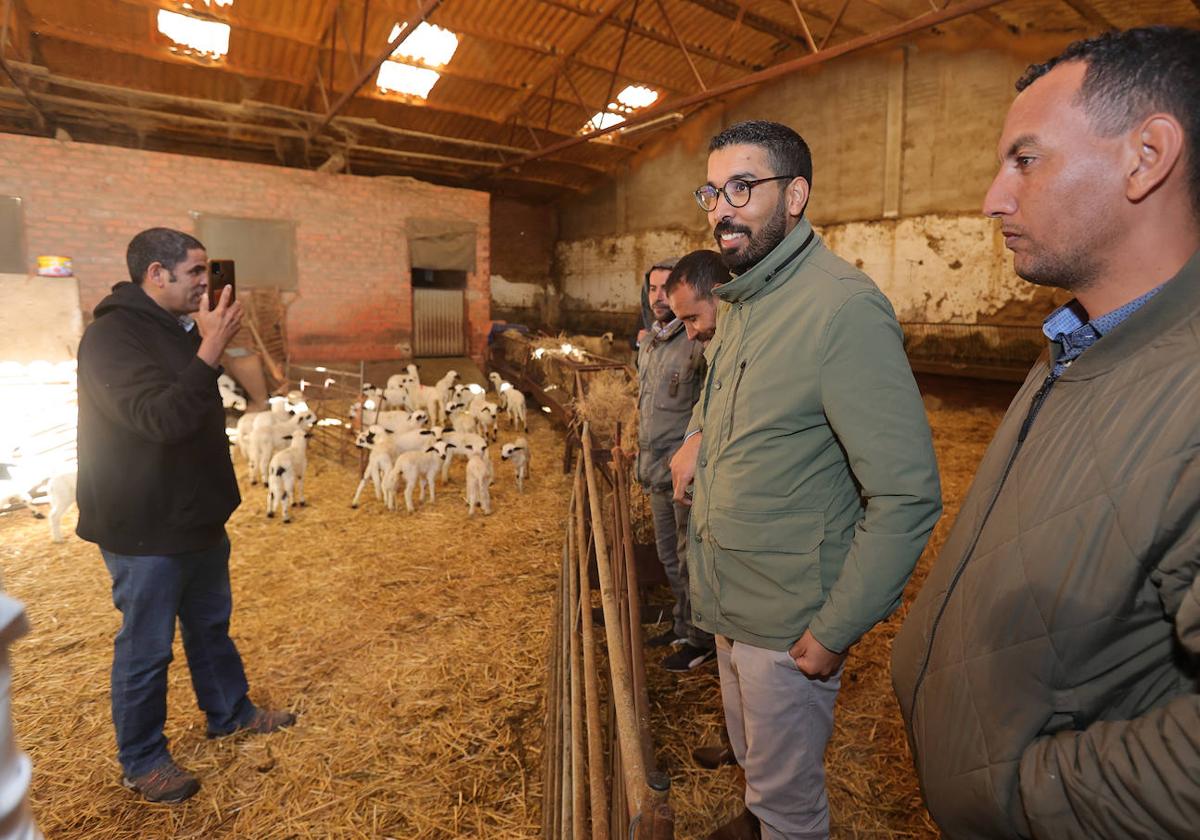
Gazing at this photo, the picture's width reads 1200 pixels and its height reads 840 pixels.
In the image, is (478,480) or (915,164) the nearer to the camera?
(478,480)

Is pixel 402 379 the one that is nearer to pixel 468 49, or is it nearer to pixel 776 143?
pixel 468 49

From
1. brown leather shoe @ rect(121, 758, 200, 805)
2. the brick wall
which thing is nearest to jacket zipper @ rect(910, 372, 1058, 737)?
brown leather shoe @ rect(121, 758, 200, 805)

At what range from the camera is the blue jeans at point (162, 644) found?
283 centimetres

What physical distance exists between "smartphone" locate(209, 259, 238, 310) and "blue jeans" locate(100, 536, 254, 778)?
4.22 ft

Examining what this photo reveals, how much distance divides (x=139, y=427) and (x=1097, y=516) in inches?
133

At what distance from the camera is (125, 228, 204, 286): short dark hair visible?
2.83 m

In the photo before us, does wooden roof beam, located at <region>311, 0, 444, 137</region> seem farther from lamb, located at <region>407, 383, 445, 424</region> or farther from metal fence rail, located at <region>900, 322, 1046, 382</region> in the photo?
metal fence rail, located at <region>900, 322, 1046, 382</region>

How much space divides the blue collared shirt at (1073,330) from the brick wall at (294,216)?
46.7 feet

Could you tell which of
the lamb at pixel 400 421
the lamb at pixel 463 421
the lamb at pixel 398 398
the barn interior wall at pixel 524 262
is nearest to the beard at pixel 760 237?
the lamb at pixel 400 421

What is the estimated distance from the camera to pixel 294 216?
515 inches

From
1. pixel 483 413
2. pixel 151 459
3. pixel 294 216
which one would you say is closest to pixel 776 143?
pixel 151 459

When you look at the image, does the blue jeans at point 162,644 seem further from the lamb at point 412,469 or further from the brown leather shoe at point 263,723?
the lamb at point 412,469

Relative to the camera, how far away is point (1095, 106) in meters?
1.13

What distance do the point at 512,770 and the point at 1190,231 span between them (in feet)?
11.8
